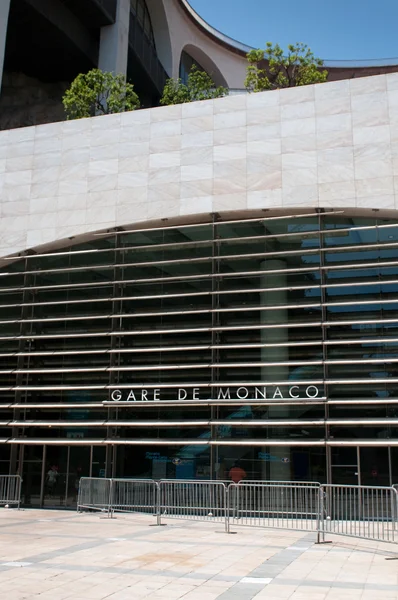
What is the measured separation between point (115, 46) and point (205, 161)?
1600cm

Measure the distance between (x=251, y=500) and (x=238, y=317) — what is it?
608 cm

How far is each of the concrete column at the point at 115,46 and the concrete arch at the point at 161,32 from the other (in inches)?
323

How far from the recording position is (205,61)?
53.1 m

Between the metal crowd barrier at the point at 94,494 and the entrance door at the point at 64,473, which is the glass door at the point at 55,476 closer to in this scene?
the entrance door at the point at 64,473

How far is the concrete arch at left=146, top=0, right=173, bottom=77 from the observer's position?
43.3 meters

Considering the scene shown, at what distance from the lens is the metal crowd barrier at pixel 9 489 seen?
2155 cm

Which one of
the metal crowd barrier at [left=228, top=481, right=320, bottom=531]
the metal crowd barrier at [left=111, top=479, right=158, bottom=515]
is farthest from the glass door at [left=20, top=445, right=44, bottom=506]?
the metal crowd barrier at [left=228, top=481, right=320, bottom=531]

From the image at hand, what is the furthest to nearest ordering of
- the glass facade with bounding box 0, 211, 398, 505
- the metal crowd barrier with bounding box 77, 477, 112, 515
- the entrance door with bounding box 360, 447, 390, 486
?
the glass facade with bounding box 0, 211, 398, 505, the metal crowd barrier with bounding box 77, 477, 112, 515, the entrance door with bounding box 360, 447, 390, 486

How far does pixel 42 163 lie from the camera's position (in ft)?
79.7

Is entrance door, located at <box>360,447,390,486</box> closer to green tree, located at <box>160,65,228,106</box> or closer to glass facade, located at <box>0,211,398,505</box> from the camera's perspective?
glass facade, located at <box>0,211,398,505</box>

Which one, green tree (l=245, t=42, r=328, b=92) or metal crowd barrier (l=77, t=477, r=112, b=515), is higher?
green tree (l=245, t=42, r=328, b=92)

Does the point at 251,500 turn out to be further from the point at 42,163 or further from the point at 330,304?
the point at 42,163

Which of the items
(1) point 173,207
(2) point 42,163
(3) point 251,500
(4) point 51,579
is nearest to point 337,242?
(1) point 173,207

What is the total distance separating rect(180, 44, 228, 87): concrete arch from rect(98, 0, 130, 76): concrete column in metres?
15.2
